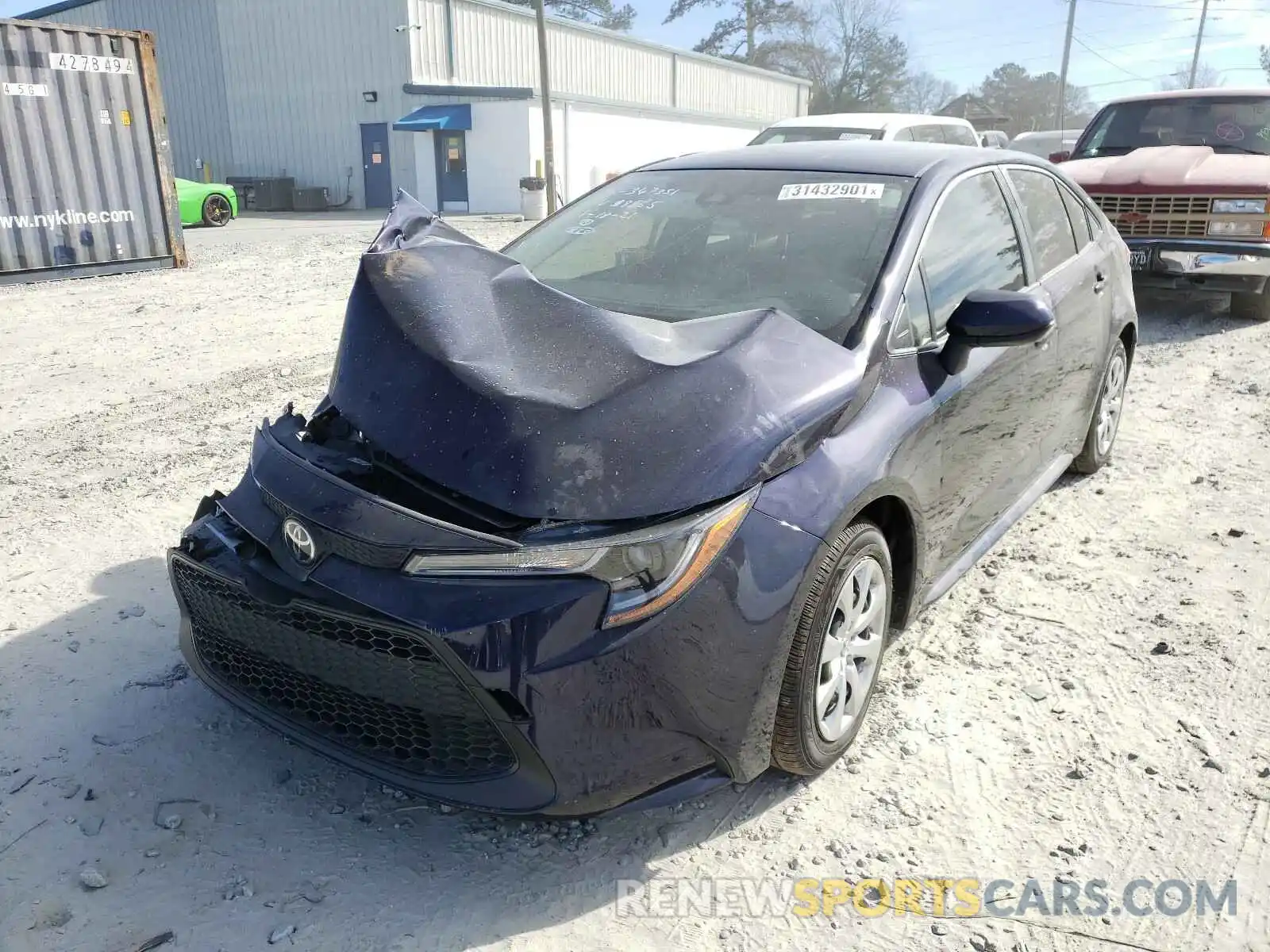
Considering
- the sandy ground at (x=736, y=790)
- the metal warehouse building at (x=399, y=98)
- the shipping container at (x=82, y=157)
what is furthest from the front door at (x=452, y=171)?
the sandy ground at (x=736, y=790)

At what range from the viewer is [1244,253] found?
784 cm

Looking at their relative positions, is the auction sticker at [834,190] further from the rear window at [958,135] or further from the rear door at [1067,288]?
the rear window at [958,135]

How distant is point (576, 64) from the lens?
3441 centimetres

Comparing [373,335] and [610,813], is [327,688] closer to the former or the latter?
[610,813]

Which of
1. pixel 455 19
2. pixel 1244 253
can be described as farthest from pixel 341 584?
pixel 455 19

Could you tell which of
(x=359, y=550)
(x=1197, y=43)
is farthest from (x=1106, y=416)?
(x=1197, y=43)

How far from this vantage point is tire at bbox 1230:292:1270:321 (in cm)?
838

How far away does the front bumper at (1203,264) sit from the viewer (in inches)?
310

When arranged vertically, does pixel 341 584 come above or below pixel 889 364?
below

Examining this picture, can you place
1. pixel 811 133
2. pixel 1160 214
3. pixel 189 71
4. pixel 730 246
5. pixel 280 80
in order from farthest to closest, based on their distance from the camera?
pixel 189 71
pixel 280 80
pixel 811 133
pixel 1160 214
pixel 730 246

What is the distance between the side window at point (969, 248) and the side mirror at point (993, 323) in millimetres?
96

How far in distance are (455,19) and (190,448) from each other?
29.0m

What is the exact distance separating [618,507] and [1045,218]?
2884mm

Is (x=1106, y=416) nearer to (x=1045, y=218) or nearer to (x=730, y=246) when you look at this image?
(x=1045, y=218)
